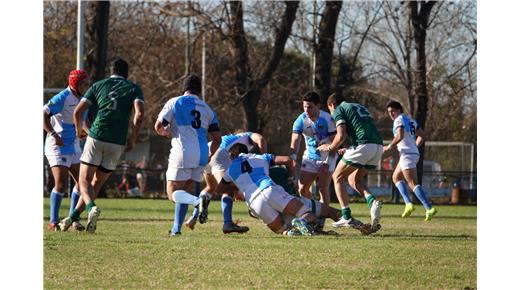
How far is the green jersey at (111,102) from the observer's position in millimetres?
12375

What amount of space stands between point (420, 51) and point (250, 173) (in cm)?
1937

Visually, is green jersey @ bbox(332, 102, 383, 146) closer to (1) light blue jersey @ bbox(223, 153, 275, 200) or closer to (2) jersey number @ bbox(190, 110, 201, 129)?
(1) light blue jersey @ bbox(223, 153, 275, 200)

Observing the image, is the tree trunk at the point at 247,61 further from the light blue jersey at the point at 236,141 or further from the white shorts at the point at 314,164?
the light blue jersey at the point at 236,141

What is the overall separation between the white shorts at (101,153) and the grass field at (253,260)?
81 centimetres

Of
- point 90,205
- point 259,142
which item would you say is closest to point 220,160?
point 259,142

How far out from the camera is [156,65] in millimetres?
38438

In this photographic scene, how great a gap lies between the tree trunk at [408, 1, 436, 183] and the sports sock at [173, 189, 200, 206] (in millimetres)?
18665

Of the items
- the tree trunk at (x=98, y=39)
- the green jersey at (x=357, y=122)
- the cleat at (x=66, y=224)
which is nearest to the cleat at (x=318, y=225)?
the green jersey at (x=357, y=122)

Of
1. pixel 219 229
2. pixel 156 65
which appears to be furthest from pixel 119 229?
pixel 156 65

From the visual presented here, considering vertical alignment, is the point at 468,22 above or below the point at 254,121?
above

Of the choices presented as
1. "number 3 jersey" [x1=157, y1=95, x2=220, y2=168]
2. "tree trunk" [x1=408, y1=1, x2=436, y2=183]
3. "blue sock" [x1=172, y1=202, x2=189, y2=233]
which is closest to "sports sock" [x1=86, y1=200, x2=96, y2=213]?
"blue sock" [x1=172, y1=202, x2=189, y2=233]
